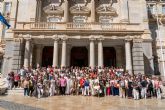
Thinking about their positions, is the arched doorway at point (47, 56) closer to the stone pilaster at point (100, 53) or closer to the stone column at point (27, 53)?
the stone column at point (27, 53)

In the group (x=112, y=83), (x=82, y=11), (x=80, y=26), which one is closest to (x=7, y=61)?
(x=80, y=26)

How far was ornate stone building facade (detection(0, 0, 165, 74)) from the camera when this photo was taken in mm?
28328

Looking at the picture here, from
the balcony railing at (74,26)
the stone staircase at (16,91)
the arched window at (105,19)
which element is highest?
the arched window at (105,19)

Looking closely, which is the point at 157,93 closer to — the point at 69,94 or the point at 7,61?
the point at 69,94

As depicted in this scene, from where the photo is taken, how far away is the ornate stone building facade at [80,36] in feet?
92.9

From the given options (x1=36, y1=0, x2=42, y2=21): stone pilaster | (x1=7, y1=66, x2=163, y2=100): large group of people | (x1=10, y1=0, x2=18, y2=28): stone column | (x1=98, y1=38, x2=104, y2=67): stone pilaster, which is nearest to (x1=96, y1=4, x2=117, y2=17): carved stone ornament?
(x1=98, y1=38, x2=104, y2=67): stone pilaster

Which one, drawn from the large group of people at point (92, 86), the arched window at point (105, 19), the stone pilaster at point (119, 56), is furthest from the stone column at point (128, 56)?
the large group of people at point (92, 86)

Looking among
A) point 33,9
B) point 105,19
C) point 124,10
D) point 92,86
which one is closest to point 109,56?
point 105,19

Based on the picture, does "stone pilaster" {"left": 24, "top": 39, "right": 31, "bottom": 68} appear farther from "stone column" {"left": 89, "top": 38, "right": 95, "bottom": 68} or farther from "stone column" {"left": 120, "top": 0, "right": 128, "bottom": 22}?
"stone column" {"left": 120, "top": 0, "right": 128, "bottom": 22}

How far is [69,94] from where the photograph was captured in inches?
786

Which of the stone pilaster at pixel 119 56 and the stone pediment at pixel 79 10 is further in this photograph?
the stone pediment at pixel 79 10

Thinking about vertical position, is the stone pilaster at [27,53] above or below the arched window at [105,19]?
below

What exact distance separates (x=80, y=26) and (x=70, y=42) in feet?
7.89

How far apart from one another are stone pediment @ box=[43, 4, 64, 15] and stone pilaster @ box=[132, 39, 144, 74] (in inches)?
484
